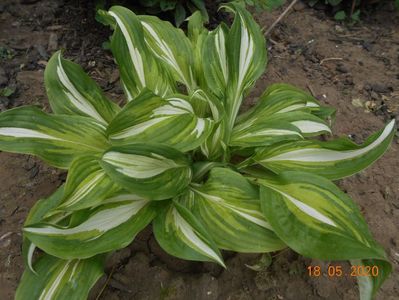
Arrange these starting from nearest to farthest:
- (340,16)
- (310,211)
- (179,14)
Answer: (310,211) → (179,14) → (340,16)

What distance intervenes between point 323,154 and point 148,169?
708 millimetres

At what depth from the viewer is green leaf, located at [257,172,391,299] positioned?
1309 mm

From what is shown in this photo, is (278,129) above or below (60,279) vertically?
above

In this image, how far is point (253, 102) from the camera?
7.94 feet

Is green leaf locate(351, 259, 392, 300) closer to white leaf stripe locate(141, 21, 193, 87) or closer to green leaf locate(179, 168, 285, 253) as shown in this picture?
green leaf locate(179, 168, 285, 253)

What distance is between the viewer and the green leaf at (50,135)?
162 cm

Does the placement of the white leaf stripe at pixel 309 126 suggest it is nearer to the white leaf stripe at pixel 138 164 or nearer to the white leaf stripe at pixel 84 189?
the white leaf stripe at pixel 138 164

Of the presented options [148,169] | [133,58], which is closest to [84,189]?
[148,169]

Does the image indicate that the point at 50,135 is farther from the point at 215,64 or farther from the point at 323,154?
the point at 323,154

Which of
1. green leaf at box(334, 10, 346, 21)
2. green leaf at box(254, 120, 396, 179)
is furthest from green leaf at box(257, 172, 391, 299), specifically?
green leaf at box(334, 10, 346, 21)

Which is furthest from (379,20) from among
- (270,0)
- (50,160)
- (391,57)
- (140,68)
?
(50,160)

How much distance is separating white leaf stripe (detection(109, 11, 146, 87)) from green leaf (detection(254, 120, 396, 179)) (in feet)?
2.11

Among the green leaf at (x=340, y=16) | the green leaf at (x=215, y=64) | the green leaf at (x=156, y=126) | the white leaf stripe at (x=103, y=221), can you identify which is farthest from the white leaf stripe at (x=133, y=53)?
A: the green leaf at (x=340, y=16)

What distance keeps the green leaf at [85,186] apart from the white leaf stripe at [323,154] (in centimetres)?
67
